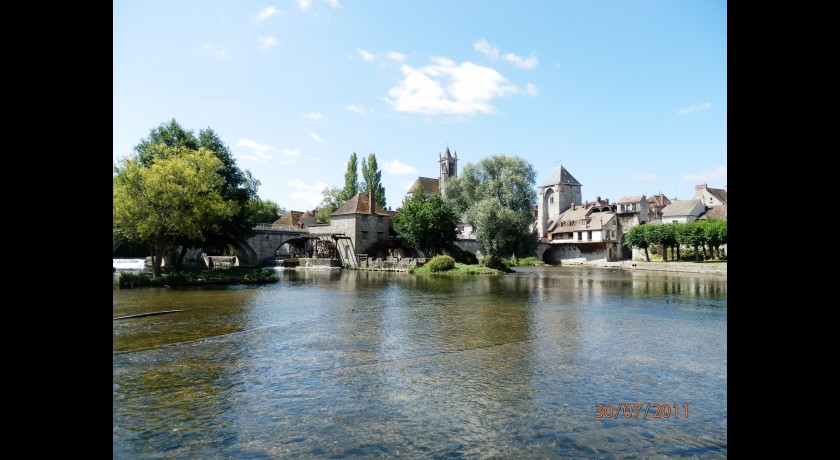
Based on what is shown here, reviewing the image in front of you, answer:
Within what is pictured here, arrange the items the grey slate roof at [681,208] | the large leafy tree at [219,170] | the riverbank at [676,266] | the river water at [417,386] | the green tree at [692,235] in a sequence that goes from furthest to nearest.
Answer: the grey slate roof at [681,208] < the green tree at [692,235] < the riverbank at [676,266] < the large leafy tree at [219,170] < the river water at [417,386]

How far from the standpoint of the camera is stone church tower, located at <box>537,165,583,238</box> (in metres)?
85.8

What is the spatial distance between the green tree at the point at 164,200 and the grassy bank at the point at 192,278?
38.0 inches

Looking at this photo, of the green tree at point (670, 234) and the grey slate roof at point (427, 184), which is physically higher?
the grey slate roof at point (427, 184)

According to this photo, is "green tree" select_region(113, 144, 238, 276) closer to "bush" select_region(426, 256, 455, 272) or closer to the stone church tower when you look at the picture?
"bush" select_region(426, 256, 455, 272)

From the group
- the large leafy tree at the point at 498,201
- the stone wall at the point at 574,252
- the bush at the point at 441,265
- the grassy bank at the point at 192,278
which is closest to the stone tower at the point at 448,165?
the stone wall at the point at 574,252

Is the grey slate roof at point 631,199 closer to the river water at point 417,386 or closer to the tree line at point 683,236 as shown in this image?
the tree line at point 683,236

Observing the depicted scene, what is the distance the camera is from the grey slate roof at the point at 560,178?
85938 mm

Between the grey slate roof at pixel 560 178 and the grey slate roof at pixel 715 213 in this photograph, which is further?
the grey slate roof at pixel 560 178

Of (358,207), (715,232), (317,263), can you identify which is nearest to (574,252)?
(715,232)

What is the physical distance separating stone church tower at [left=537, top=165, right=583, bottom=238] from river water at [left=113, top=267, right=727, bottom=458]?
69.9 m

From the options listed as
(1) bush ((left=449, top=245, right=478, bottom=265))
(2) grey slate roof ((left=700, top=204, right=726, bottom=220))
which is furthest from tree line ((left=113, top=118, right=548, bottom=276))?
(2) grey slate roof ((left=700, top=204, right=726, bottom=220))
